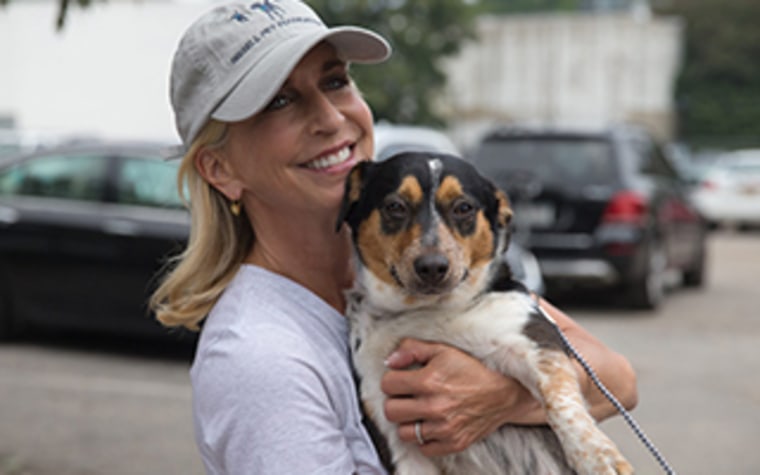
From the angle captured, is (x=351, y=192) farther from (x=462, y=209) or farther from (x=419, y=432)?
(x=419, y=432)

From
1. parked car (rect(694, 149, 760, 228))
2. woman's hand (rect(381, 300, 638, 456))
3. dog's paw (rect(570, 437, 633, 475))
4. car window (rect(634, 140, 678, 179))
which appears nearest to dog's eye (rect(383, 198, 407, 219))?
woman's hand (rect(381, 300, 638, 456))

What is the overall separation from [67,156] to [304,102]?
6.50 metres

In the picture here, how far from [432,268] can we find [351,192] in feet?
1.04

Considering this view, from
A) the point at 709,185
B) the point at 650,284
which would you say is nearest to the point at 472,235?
the point at 650,284

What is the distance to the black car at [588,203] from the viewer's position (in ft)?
33.2

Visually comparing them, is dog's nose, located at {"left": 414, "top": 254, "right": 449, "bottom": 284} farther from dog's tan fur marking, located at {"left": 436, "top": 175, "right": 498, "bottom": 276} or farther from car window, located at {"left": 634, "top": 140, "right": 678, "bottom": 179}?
car window, located at {"left": 634, "top": 140, "right": 678, "bottom": 179}

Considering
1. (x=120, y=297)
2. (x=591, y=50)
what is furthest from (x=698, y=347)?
(x=591, y=50)

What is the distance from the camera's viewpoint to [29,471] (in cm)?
532

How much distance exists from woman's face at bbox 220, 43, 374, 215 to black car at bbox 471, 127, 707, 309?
25.4 feet

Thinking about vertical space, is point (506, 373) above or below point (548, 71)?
above

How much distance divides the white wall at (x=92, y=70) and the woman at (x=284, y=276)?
2721 cm

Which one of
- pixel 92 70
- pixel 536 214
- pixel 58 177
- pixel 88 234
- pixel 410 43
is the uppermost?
pixel 58 177

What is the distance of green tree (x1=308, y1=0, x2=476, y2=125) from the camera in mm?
29328

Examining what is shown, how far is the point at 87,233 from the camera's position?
314 inches
